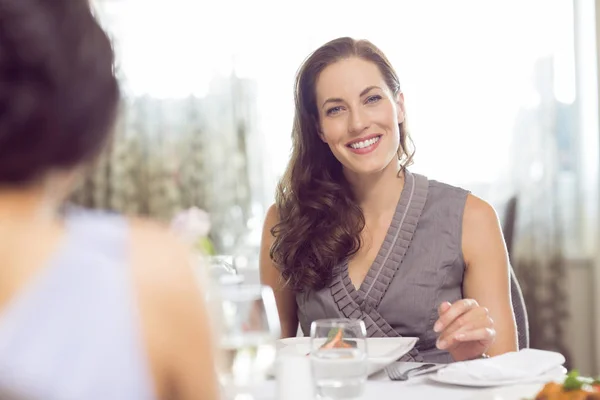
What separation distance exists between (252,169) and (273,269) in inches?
82.7

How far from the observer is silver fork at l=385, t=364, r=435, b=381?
1532 millimetres

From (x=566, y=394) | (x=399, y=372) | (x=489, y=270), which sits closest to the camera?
(x=566, y=394)

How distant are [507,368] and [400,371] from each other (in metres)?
0.21

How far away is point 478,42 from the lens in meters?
4.33

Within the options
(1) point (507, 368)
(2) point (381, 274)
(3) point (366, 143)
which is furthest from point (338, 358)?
(3) point (366, 143)

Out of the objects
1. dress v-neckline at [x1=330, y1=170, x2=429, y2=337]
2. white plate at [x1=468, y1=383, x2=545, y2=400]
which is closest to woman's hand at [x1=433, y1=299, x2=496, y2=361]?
white plate at [x1=468, y1=383, x2=545, y2=400]

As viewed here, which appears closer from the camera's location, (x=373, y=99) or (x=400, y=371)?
(x=400, y=371)

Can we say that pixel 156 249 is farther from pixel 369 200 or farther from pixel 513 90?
pixel 513 90

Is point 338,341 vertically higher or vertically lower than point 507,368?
higher

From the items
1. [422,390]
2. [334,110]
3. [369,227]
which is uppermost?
[334,110]

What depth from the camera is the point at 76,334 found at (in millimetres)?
619

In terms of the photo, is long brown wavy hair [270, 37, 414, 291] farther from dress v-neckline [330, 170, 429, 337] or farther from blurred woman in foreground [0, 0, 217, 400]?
blurred woman in foreground [0, 0, 217, 400]

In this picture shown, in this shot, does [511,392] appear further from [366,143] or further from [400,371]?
[366,143]

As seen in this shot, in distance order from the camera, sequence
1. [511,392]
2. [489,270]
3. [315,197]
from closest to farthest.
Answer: [511,392], [489,270], [315,197]
